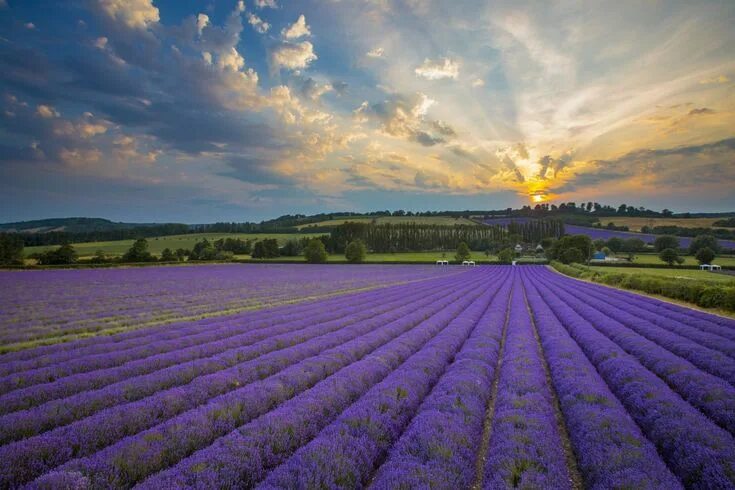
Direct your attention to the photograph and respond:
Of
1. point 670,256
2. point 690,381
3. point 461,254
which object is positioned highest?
point 690,381

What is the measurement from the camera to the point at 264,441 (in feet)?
16.9

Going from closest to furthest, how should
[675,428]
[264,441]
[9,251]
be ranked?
[264,441] → [675,428] → [9,251]

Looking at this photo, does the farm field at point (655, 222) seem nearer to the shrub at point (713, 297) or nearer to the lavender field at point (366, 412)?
the shrub at point (713, 297)

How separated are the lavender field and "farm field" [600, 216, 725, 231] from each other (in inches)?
5100

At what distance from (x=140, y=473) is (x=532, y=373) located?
24.7 ft

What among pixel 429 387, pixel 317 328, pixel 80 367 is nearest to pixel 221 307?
pixel 317 328

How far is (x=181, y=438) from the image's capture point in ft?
16.9

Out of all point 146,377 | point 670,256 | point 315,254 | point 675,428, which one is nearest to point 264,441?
point 146,377

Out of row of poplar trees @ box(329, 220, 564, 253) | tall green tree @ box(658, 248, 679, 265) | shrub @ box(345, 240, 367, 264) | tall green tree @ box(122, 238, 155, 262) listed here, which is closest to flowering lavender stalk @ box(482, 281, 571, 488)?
tall green tree @ box(658, 248, 679, 265)

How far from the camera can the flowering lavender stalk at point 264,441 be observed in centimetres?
420

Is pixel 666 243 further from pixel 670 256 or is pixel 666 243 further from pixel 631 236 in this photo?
pixel 670 256

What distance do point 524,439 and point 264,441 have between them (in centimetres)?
367

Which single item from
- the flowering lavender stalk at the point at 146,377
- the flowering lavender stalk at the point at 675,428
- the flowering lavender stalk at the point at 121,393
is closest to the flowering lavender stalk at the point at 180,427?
the flowering lavender stalk at the point at 121,393

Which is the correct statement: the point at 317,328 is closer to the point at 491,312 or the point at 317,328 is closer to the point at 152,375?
the point at 152,375
